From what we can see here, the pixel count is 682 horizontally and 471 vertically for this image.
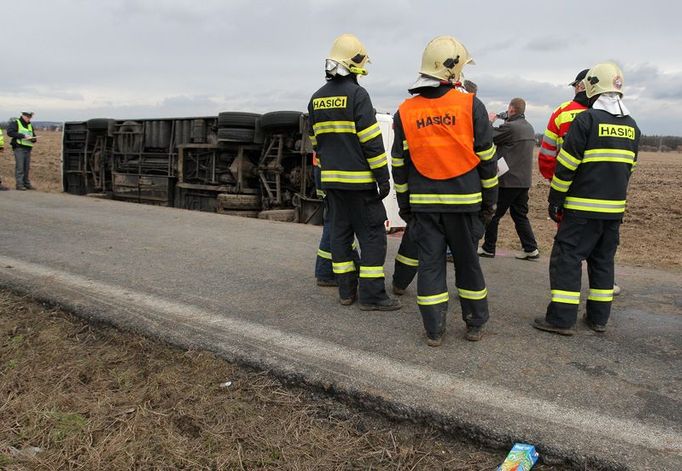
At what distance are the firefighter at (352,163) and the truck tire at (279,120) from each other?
532 cm

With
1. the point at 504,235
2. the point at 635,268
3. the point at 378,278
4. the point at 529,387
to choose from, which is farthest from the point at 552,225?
the point at 529,387

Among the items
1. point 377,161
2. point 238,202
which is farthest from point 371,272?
point 238,202

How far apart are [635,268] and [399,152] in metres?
3.99

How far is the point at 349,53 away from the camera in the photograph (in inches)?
165

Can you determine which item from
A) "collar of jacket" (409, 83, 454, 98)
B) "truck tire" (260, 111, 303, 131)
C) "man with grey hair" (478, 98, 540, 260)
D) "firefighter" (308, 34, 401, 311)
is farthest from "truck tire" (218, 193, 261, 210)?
"collar of jacket" (409, 83, 454, 98)

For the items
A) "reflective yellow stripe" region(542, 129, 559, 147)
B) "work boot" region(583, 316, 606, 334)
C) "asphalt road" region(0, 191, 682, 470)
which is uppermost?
"reflective yellow stripe" region(542, 129, 559, 147)

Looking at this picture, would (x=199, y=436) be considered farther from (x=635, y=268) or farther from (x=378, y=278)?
(x=635, y=268)

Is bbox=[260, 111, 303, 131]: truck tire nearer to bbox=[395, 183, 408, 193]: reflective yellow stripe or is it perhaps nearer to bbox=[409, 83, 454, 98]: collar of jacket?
bbox=[395, 183, 408, 193]: reflective yellow stripe

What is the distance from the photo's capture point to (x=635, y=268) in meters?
6.41

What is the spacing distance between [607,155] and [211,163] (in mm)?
8577

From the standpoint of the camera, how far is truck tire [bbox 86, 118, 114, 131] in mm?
13297

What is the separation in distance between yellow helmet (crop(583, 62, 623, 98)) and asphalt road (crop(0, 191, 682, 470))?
5.40 ft

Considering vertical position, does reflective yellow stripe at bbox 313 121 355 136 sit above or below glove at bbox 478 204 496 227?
above

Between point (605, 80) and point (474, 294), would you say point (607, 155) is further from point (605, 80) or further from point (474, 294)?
point (474, 294)
